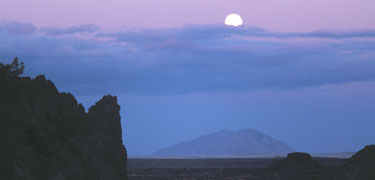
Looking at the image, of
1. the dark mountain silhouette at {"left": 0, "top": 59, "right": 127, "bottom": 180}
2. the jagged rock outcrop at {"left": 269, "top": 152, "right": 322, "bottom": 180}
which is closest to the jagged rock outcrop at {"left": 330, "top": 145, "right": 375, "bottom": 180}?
the jagged rock outcrop at {"left": 269, "top": 152, "right": 322, "bottom": 180}

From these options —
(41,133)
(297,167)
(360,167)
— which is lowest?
(297,167)

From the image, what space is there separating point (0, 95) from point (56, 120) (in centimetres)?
391

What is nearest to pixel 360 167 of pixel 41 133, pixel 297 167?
pixel 297 167

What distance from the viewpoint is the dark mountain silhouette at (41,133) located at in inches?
1357

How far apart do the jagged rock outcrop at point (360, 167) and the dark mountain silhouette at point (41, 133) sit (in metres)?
32.8

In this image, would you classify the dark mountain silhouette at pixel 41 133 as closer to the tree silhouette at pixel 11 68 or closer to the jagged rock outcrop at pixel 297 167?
the tree silhouette at pixel 11 68

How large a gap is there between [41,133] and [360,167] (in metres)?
41.5

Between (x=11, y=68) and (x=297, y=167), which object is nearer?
(x=11, y=68)

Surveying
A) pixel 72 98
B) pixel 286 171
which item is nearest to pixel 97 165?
pixel 72 98

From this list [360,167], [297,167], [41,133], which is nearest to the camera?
[41,133]

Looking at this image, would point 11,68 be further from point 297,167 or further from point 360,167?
point 297,167

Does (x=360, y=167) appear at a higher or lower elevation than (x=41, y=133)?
lower

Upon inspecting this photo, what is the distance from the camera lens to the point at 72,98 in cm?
4150

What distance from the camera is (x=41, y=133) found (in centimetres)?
3681
